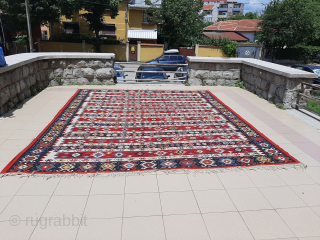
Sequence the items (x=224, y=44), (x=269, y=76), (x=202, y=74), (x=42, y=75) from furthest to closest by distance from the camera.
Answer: (x=224, y=44)
(x=202, y=74)
(x=42, y=75)
(x=269, y=76)

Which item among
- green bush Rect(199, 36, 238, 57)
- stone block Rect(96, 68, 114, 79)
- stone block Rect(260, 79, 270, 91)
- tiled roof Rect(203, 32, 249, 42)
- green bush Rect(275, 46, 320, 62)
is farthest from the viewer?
tiled roof Rect(203, 32, 249, 42)

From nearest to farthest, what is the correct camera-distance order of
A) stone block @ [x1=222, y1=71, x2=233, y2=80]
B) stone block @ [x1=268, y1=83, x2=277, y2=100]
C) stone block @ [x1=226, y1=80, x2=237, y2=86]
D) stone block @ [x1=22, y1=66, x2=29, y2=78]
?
stone block @ [x1=22, y1=66, x2=29, y2=78], stone block @ [x1=268, y1=83, x2=277, y2=100], stone block @ [x1=222, y1=71, x2=233, y2=80], stone block @ [x1=226, y1=80, x2=237, y2=86]

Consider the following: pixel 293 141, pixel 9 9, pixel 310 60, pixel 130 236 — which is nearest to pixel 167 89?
pixel 293 141

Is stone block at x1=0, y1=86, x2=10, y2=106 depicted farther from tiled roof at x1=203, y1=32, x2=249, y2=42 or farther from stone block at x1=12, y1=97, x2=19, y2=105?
tiled roof at x1=203, y1=32, x2=249, y2=42

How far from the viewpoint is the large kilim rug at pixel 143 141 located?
13.8 ft

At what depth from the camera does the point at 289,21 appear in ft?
79.3

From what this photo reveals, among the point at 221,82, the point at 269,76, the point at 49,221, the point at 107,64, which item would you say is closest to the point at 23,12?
the point at 107,64

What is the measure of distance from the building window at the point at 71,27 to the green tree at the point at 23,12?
5.30 metres

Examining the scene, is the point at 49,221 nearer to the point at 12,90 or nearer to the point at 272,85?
the point at 12,90

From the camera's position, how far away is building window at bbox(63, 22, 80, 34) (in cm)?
2752

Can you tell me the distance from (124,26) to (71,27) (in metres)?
5.74

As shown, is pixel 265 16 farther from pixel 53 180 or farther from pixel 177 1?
pixel 53 180

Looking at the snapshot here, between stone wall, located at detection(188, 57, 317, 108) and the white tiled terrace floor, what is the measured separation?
10.0 ft

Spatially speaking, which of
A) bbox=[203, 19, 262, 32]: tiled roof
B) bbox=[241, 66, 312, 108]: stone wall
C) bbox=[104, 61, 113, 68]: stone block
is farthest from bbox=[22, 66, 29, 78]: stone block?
bbox=[203, 19, 262, 32]: tiled roof
